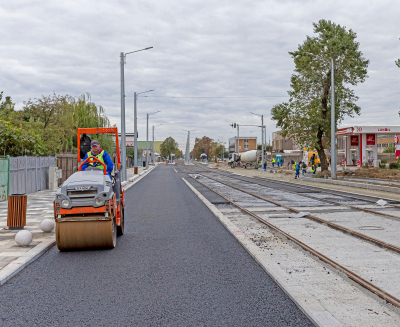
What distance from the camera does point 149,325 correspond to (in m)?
4.34

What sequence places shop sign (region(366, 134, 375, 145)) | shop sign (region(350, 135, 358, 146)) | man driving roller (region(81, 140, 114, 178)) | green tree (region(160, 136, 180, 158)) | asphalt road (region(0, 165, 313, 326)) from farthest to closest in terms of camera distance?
1. green tree (region(160, 136, 180, 158))
2. shop sign (region(350, 135, 358, 146))
3. shop sign (region(366, 134, 375, 145))
4. man driving roller (region(81, 140, 114, 178))
5. asphalt road (region(0, 165, 313, 326))

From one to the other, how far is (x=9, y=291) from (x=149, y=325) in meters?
2.31

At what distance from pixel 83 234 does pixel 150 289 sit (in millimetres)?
2387

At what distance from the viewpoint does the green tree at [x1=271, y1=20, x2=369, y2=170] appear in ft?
114

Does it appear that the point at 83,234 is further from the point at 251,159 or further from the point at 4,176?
the point at 251,159

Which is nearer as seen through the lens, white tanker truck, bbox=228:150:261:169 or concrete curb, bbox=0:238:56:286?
concrete curb, bbox=0:238:56:286

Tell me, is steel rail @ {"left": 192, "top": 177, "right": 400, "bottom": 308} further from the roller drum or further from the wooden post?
the wooden post

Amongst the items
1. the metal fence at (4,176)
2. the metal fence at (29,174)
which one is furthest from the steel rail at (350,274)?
the metal fence at (29,174)

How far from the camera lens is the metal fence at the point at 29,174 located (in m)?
17.7

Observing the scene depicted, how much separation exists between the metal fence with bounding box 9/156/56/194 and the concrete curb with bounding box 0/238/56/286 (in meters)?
10.2

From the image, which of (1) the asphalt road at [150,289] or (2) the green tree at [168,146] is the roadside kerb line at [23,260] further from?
(2) the green tree at [168,146]

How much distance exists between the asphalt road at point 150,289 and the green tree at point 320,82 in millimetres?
28536

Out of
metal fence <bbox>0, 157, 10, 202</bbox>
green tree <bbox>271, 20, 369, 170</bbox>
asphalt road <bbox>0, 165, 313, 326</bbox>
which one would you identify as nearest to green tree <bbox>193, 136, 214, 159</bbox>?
green tree <bbox>271, 20, 369, 170</bbox>

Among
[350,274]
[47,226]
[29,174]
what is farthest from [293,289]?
[29,174]
